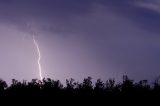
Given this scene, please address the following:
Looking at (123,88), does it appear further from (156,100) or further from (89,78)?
(156,100)

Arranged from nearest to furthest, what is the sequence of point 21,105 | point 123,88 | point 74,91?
point 21,105 → point 74,91 → point 123,88

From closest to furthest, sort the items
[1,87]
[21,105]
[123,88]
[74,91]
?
[21,105]
[74,91]
[123,88]
[1,87]

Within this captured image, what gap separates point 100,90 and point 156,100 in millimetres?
4993

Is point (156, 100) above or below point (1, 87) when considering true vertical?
below

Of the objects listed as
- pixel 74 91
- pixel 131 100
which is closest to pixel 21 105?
pixel 74 91

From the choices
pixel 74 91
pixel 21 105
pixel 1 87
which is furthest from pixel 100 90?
pixel 1 87

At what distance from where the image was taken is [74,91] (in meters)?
36.6

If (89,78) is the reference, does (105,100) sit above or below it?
below

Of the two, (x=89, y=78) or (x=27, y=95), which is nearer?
(x=27, y=95)

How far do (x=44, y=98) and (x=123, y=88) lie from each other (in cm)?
821

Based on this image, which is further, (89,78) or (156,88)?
(89,78)

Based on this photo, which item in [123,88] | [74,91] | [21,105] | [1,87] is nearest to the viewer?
[21,105]

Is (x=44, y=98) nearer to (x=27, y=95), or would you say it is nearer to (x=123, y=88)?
(x=27, y=95)

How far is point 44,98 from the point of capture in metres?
34.3
